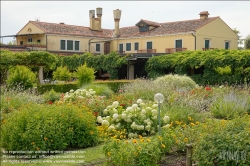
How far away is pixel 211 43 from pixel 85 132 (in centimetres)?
2837

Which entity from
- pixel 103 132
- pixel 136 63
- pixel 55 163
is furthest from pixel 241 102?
pixel 136 63

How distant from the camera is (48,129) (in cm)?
619

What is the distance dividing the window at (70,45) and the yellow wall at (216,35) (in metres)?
13.1

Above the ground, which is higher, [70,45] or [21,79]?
[70,45]

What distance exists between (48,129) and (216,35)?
2980cm

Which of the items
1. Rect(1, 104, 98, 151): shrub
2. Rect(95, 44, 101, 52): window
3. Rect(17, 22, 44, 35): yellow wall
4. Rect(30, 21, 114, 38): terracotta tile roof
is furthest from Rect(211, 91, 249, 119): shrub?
Rect(95, 44, 101, 52): window

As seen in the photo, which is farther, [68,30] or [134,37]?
[68,30]

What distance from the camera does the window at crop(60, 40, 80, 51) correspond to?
118ft

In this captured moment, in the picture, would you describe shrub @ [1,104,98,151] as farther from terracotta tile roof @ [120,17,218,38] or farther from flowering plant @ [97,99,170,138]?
terracotta tile roof @ [120,17,218,38]

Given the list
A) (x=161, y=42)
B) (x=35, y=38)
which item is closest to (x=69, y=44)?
(x=35, y=38)

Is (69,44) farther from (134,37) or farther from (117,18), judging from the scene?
(134,37)

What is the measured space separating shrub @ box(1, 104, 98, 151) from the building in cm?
2283

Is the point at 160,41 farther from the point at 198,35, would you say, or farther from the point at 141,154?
the point at 141,154

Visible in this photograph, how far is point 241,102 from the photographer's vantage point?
9.91 m
